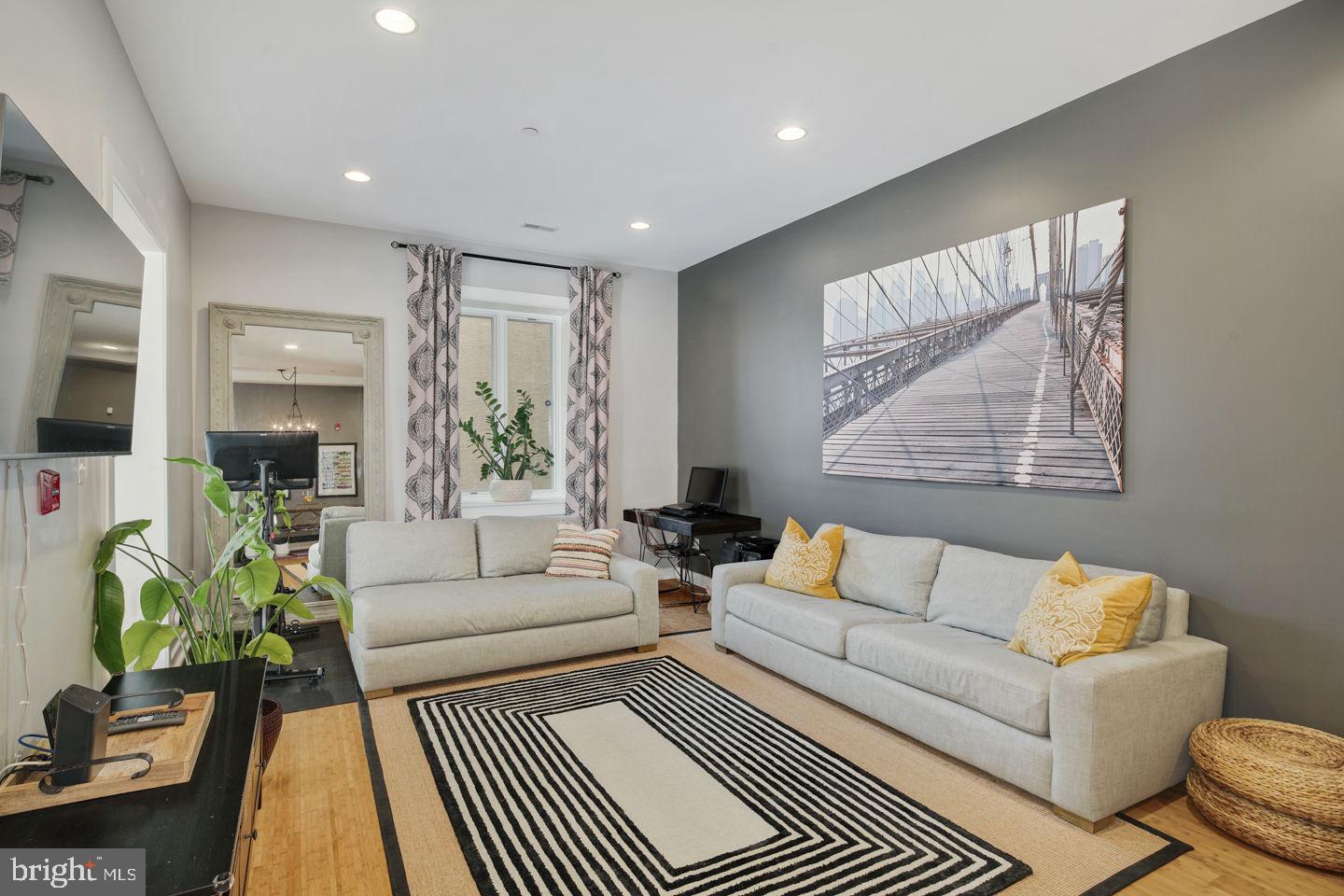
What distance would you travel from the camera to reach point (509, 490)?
556cm

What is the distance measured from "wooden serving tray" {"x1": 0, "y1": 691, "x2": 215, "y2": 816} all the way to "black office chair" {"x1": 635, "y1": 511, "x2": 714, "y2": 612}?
3.86 m

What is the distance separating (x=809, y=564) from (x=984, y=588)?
0.96 meters

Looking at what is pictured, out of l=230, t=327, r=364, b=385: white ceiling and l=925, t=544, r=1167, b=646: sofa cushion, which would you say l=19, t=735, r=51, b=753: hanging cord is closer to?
l=925, t=544, r=1167, b=646: sofa cushion

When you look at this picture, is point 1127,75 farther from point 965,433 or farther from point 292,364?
point 292,364

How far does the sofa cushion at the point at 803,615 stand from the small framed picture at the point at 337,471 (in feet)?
9.24

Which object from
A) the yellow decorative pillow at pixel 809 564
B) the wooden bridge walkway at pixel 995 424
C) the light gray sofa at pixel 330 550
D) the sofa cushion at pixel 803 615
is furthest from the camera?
the light gray sofa at pixel 330 550

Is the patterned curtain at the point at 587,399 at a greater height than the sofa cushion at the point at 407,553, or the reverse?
the patterned curtain at the point at 587,399

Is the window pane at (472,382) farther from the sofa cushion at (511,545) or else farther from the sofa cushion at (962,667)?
the sofa cushion at (962,667)

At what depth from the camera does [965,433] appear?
143 inches

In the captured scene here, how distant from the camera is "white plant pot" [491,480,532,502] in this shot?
554cm

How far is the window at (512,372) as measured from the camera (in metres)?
5.66

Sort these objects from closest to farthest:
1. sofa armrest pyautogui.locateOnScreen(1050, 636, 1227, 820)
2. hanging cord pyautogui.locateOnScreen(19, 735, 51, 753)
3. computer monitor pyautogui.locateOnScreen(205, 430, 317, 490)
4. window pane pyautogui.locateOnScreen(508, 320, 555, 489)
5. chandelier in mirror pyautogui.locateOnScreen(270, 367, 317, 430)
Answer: hanging cord pyautogui.locateOnScreen(19, 735, 51, 753)
sofa armrest pyautogui.locateOnScreen(1050, 636, 1227, 820)
computer monitor pyautogui.locateOnScreen(205, 430, 317, 490)
chandelier in mirror pyautogui.locateOnScreen(270, 367, 317, 430)
window pane pyautogui.locateOnScreen(508, 320, 555, 489)

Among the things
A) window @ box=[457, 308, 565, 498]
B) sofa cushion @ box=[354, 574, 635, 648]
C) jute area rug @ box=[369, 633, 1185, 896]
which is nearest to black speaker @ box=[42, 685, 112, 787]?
jute area rug @ box=[369, 633, 1185, 896]

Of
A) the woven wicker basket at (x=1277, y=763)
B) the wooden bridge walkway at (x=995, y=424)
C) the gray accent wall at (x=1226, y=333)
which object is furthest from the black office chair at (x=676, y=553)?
the woven wicker basket at (x=1277, y=763)
